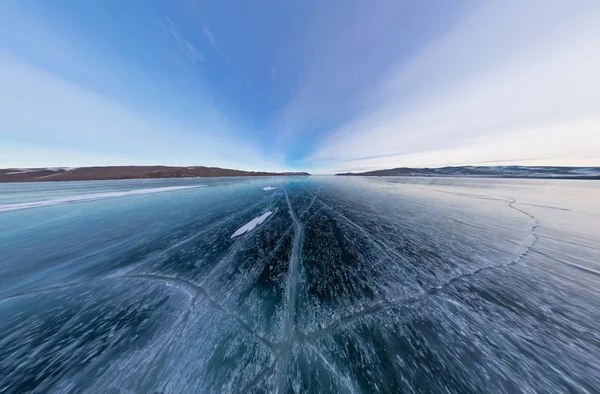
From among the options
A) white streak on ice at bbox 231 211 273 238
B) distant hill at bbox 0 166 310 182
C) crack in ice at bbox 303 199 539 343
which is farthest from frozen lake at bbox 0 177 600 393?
distant hill at bbox 0 166 310 182

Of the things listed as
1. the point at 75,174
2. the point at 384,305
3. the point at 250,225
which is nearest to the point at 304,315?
the point at 384,305

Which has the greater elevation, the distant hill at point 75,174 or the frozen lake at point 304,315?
the distant hill at point 75,174

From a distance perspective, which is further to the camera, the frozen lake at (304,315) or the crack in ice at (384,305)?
the crack in ice at (384,305)

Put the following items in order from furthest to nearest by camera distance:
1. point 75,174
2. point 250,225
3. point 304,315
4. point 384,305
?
point 75,174 → point 250,225 → point 384,305 → point 304,315

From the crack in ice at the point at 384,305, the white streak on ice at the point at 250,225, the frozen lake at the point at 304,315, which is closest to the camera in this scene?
the frozen lake at the point at 304,315

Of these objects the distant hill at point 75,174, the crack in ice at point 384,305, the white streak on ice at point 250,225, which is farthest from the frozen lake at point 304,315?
the distant hill at point 75,174

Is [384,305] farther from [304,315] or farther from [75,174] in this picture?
[75,174]

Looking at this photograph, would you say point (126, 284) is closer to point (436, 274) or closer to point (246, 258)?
point (246, 258)

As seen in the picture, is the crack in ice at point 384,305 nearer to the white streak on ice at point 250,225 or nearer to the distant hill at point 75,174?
the white streak on ice at point 250,225
